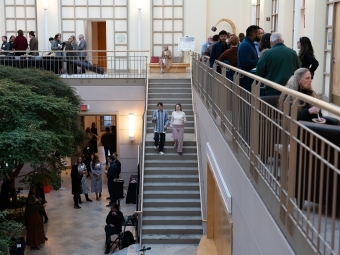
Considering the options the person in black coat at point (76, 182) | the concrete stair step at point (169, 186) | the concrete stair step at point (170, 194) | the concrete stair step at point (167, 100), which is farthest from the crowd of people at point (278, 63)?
the person in black coat at point (76, 182)

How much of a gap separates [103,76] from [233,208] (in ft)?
45.4

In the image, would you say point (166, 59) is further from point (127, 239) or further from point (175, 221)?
point (127, 239)

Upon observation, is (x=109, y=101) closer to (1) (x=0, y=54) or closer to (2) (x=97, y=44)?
(1) (x=0, y=54)

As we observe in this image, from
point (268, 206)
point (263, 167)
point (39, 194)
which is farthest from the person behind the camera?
point (39, 194)

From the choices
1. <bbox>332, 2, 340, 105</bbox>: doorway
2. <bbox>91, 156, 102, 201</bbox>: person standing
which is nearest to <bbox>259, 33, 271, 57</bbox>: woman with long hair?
<bbox>332, 2, 340, 105</bbox>: doorway

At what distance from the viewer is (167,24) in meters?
24.0

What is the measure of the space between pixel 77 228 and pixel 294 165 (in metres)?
12.7

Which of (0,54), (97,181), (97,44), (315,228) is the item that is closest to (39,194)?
(97,181)

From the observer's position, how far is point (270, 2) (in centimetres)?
1805

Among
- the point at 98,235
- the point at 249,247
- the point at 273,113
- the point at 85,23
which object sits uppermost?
the point at 85,23

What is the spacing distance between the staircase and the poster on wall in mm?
5695

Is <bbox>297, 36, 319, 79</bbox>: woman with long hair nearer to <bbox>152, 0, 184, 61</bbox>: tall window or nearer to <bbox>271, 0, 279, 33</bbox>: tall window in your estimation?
<bbox>271, 0, 279, 33</bbox>: tall window

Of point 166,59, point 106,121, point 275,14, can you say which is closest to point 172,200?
point 275,14

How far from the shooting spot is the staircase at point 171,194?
533 inches
